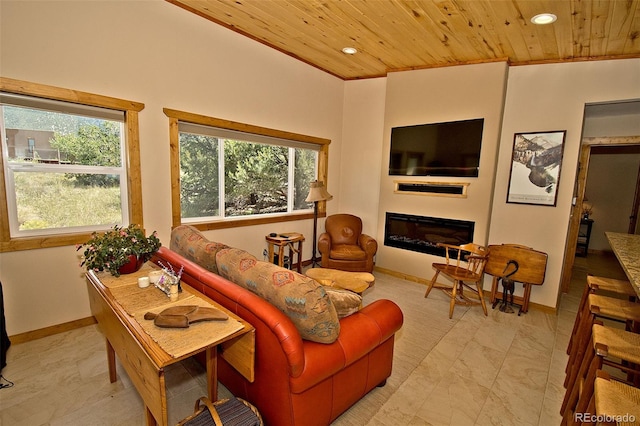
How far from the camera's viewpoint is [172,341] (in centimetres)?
131

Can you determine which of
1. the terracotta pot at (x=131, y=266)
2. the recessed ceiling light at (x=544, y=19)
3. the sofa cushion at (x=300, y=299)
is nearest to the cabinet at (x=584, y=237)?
the recessed ceiling light at (x=544, y=19)

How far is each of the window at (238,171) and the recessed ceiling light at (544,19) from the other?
2.92 meters

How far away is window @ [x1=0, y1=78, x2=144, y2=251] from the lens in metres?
2.36

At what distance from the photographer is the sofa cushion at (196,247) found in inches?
81.3

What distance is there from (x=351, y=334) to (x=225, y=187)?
278 centimetres

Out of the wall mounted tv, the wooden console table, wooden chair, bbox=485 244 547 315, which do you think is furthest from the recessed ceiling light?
the wooden console table

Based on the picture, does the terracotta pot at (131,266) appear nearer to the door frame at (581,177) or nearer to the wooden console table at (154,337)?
the wooden console table at (154,337)

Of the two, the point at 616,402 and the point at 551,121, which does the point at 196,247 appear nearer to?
the point at 616,402

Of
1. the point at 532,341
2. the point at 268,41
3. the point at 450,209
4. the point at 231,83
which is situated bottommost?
the point at 532,341

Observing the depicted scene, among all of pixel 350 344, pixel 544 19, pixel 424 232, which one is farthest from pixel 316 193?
pixel 544 19

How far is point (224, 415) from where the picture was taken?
1.40 m

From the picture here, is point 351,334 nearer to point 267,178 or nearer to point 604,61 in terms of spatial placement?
point 267,178

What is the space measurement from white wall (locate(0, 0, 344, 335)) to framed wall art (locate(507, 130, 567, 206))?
3.13 m

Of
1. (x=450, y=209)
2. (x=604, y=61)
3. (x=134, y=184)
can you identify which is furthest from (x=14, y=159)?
(x=604, y=61)
